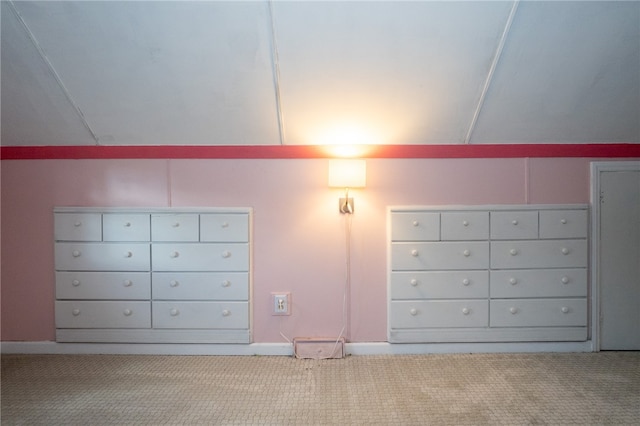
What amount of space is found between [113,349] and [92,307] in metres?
0.37

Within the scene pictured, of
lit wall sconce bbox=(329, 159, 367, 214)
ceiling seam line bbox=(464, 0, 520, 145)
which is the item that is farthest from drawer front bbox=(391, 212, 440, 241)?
ceiling seam line bbox=(464, 0, 520, 145)

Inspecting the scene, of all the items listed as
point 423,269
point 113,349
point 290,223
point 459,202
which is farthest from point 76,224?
point 459,202

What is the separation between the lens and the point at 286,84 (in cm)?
255

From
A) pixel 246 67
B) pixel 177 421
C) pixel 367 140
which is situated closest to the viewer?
pixel 177 421

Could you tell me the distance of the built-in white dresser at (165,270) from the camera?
3.00 m

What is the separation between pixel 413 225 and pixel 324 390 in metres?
1.37

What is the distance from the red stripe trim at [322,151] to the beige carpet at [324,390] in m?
1.58

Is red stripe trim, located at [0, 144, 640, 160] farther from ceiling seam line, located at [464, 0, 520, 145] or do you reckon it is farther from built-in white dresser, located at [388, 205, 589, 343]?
built-in white dresser, located at [388, 205, 589, 343]

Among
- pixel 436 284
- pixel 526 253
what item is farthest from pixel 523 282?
pixel 436 284

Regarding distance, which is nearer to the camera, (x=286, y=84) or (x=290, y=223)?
(x=286, y=84)

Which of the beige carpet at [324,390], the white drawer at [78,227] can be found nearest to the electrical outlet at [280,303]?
the beige carpet at [324,390]

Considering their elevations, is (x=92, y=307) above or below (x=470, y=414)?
above

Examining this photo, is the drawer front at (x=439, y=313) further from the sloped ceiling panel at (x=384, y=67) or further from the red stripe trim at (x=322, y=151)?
the sloped ceiling panel at (x=384, y=67)

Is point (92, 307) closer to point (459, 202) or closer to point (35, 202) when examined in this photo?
point (35, 202)
